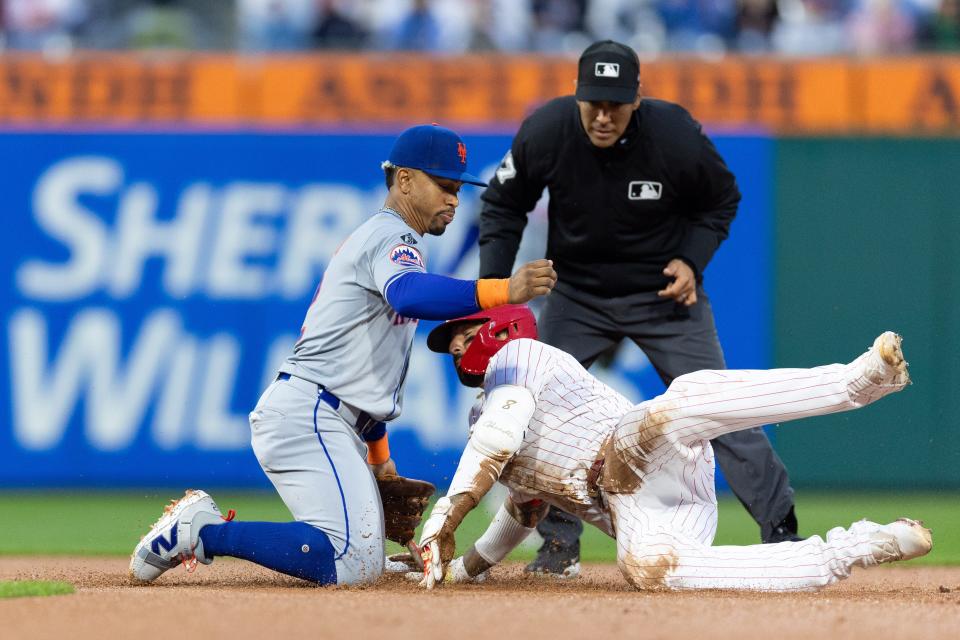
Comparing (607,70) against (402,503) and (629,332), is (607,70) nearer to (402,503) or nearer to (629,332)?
(629,332)

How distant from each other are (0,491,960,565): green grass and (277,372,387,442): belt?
57.5 inches

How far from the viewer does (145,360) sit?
9.26 meters

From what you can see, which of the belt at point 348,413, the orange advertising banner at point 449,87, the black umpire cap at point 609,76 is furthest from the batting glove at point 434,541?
the orange advertising banner at point 449,87

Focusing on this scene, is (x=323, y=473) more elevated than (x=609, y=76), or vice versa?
(x=609, y=76)

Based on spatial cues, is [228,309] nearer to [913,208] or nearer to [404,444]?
[404,444]

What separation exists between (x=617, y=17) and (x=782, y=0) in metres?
1.49

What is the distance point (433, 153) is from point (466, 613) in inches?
70.1

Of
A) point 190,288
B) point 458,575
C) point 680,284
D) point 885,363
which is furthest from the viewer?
point 190,288

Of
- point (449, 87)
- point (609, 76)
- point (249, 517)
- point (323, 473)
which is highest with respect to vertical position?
point (449, 87)

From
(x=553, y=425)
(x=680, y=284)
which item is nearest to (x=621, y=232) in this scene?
(x=680, y=284)

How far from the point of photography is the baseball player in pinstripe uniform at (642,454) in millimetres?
4680

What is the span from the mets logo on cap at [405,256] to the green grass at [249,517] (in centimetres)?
210

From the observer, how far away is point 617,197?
607cm

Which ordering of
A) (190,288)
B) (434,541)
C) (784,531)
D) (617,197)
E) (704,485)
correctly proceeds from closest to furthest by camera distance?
1. (434,541)
2. (704,485)
3. (784,531)
4. (617,197)
5. (190,288)
